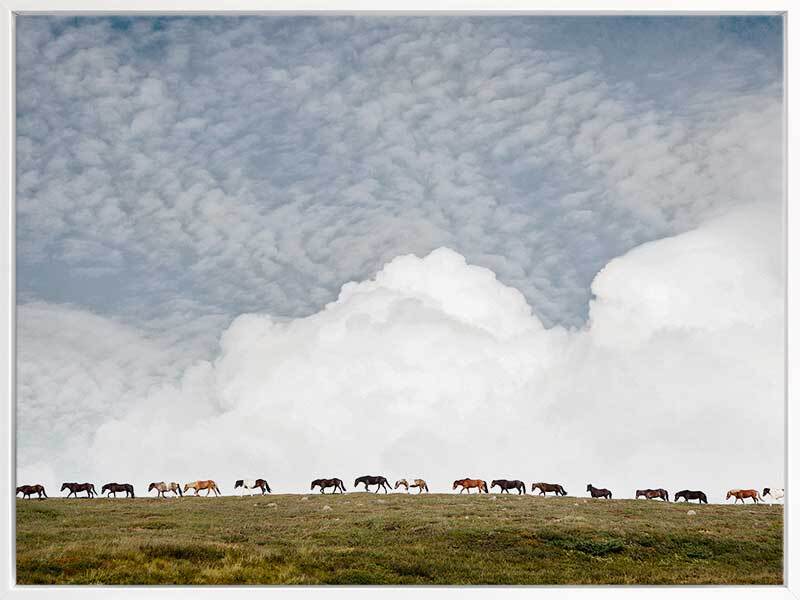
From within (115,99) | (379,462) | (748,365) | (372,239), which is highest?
(115,99)

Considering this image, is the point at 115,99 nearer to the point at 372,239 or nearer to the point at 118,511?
the point at 372,239

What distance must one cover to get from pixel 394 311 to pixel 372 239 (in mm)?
718

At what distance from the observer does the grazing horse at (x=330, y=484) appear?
711 centimetres

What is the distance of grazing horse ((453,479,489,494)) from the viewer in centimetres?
712

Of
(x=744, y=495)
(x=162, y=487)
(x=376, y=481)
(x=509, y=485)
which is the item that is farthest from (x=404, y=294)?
(x=744, y=495)

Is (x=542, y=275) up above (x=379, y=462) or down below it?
above

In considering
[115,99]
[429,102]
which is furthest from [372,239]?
[115,99]

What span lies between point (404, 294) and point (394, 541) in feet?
7.36

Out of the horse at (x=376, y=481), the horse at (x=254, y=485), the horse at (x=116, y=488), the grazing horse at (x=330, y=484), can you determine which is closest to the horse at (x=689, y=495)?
the horse at (x=376, y=481)

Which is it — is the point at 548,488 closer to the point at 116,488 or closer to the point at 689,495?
the point at 689,495

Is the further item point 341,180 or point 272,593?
point 341,180

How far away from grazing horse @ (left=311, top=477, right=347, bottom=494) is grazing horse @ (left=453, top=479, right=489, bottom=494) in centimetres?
103

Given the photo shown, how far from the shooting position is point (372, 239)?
7.36m

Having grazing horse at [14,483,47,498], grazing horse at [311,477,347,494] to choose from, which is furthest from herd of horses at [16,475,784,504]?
grazing horse at [14,483,47,498]
